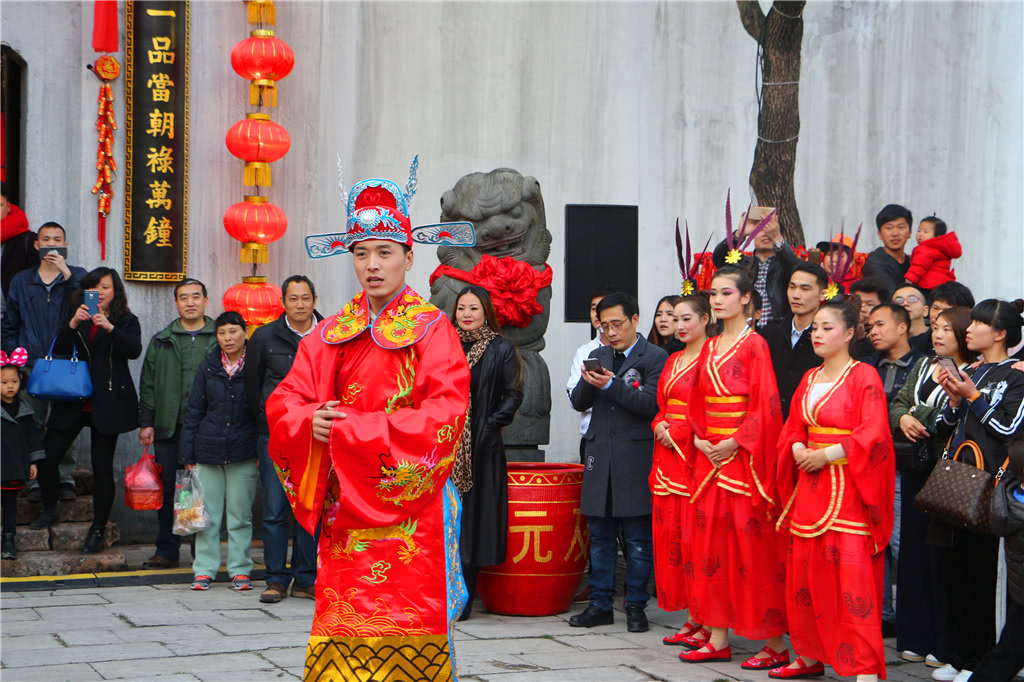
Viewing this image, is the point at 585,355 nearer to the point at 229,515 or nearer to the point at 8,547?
the point at 229,515

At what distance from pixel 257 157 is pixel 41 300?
1.79 m

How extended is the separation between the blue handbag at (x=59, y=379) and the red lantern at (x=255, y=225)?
1579mm

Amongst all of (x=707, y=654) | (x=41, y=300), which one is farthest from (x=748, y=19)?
(x=707, y=654)

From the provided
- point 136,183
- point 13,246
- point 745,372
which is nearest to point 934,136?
point 745,372

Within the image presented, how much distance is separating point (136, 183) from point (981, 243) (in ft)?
24.4

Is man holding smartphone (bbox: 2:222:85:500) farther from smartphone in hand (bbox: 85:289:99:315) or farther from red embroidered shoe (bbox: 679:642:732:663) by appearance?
red embroidered shoe (bbox: 679:642:732:663)

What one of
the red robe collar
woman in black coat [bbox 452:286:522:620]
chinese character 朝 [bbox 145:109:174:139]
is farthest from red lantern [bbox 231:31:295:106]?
the red robe collar

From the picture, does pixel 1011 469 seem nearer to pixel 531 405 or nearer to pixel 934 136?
pixel 531 405

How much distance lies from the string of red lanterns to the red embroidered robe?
4.82m

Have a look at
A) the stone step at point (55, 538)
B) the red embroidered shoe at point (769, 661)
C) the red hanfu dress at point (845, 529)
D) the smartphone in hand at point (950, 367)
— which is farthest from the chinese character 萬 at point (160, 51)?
the smartphone in hand at point (950, 367)

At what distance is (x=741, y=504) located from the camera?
560cm

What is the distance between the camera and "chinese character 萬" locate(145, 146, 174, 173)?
852 centimetres

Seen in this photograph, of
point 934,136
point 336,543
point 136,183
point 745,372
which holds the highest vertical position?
point 934,136

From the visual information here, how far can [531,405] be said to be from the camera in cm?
708
